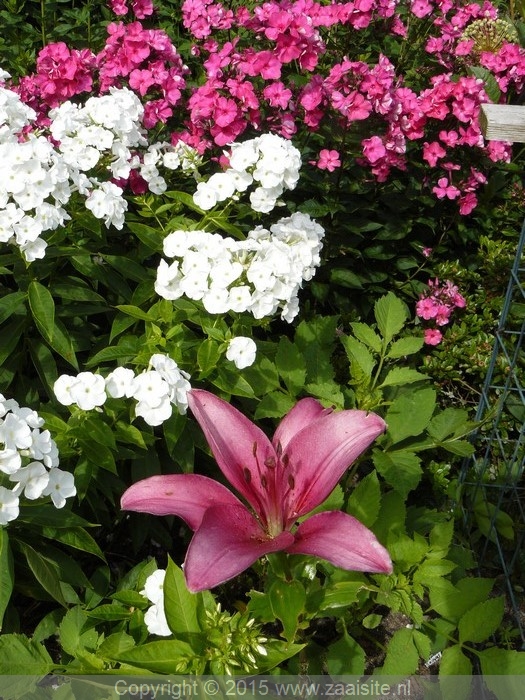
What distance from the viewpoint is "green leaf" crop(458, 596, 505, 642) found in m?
1.58

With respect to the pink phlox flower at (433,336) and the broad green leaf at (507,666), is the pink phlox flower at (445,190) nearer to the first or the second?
the pink phlox flower at (433,336)

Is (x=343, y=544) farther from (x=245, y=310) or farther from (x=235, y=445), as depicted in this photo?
(x=245, y=310)

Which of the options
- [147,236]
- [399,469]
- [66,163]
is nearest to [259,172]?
[147,236]

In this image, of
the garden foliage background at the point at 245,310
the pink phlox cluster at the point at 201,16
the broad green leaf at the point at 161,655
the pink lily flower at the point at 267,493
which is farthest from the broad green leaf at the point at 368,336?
the pink phlox cluster at the point at 201,16

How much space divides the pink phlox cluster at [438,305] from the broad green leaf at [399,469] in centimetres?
104

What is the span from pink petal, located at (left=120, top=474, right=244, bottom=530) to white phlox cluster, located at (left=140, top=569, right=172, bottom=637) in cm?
17

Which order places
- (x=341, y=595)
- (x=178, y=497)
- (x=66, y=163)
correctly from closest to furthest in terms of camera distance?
(x=178, y=497) < (x=341, y=595) < (x=66, y=163)

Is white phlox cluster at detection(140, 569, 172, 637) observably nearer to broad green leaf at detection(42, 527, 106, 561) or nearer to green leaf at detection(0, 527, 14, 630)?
broad green leaf at detection(42, 527, 106, 561)

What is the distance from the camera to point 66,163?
178 cm

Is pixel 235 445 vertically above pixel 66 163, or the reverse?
pixel 66 163

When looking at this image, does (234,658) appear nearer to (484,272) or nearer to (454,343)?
(454,343)

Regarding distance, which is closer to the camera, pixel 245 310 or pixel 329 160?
pixel 245 310

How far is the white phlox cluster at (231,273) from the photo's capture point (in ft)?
5.35

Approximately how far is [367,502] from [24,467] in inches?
31.0
